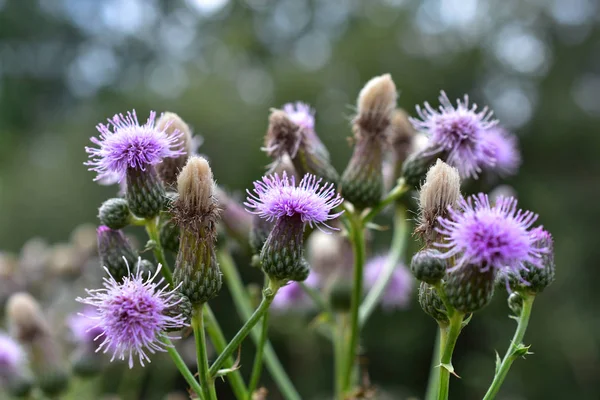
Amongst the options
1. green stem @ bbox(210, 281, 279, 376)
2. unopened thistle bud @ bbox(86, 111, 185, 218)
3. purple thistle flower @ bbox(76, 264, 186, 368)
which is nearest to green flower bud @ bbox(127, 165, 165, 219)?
unopened thistle bud @ bbox(86, 111, 185, 218)

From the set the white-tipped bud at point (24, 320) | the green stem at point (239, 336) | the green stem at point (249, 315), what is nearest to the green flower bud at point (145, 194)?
the green stem at point (239, 336)

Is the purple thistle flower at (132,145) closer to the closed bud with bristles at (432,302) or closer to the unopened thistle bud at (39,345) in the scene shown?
the closed bud with bristles at (432,302)

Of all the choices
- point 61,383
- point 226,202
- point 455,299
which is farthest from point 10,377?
point 455,299

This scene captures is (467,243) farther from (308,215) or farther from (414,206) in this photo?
(414,206)

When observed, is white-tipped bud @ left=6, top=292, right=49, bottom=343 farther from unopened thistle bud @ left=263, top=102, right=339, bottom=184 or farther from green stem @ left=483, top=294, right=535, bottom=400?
green stem @ left=483, top=294, right=535, bottom=400

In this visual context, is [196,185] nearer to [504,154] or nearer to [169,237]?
[169,237]
